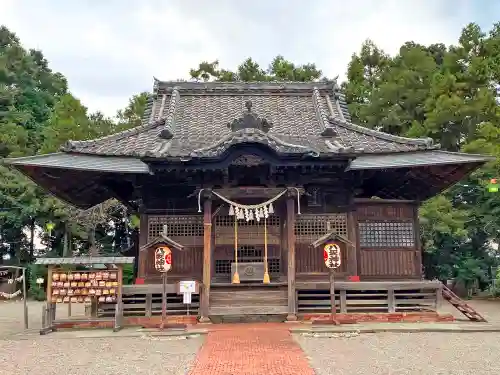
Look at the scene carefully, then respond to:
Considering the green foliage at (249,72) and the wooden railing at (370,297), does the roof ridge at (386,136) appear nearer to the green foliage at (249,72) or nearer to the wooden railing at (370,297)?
the wooden railing at (370,297)

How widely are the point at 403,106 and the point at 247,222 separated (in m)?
21.0

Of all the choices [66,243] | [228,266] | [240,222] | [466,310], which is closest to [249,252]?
[228,266]

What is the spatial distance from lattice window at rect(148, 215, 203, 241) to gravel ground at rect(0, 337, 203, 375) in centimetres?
354

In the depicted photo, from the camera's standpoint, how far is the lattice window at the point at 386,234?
44.2 ft

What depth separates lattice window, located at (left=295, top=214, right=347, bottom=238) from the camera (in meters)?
13.1

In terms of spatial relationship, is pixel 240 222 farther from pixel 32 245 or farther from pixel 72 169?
pixel 32 245

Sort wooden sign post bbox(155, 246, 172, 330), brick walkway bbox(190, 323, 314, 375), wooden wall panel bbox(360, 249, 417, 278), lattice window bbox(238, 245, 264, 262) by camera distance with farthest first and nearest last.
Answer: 1. lattice window bbox(238, 245, 264, 262)
2. wooden wall panel bbox(360, 249, 417, 278)
3. wooden sign post bbox(155, 246, 172, 330)
4. brick walkway bbox(190, 323, 314, 375)

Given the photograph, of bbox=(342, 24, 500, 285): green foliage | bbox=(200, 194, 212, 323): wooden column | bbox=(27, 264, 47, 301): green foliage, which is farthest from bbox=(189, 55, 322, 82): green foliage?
bbox=(200, 194, 212, 323): wooden column

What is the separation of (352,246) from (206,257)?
12.6ft

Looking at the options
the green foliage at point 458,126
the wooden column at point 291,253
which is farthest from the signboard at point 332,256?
the green foliage at point 458,126

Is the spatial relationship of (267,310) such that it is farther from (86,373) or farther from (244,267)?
(86,373)

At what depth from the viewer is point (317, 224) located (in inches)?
520

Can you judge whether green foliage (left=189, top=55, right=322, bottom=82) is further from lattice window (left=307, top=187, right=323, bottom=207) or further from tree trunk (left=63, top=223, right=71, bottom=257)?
lattice window (left=307, top=187, right=323, bottom=207)

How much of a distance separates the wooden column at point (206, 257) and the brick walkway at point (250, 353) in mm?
829
